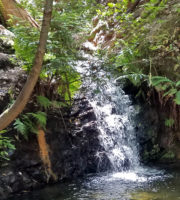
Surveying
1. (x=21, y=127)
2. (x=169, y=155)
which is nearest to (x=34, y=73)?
(x=21, y=127)

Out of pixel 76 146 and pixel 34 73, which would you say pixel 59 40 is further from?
pixel 34 73

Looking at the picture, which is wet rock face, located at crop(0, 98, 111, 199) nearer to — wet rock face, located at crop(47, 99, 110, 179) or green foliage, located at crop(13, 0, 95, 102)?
wet rock face, located at crop(47, 99, 110, 179)

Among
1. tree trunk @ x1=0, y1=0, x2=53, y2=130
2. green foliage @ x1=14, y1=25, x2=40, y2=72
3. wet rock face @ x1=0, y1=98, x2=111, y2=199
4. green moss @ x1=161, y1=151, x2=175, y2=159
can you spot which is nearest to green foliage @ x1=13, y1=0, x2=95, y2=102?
green foliage @ x1=14, y1=25, x2=40, y2=72

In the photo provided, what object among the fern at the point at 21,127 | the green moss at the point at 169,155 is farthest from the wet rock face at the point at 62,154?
the green moss at the point at 169,155

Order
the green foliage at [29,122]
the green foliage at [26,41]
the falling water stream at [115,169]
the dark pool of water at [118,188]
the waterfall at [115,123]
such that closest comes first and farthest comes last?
the dark pool of water at [118,188] → the falling water stream at [115,169] → the green foliage at [29,122] → the green foliage at [26,41] → the waterfall at [115,123]

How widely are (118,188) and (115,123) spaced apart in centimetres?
258

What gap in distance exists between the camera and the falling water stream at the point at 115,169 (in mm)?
4676

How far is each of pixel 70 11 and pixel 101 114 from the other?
3.22 meters

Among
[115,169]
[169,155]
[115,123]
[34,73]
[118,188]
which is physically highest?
[34,73]

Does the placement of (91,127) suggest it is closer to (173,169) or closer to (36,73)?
(173,169)

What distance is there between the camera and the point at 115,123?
7.26m

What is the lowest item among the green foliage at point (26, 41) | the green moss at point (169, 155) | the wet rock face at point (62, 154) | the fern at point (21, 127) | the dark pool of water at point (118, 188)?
the dark pool of water at point (118, 188)

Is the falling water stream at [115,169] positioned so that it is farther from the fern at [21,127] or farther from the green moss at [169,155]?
the fern at [21,127]

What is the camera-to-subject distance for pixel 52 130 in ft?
19.6
